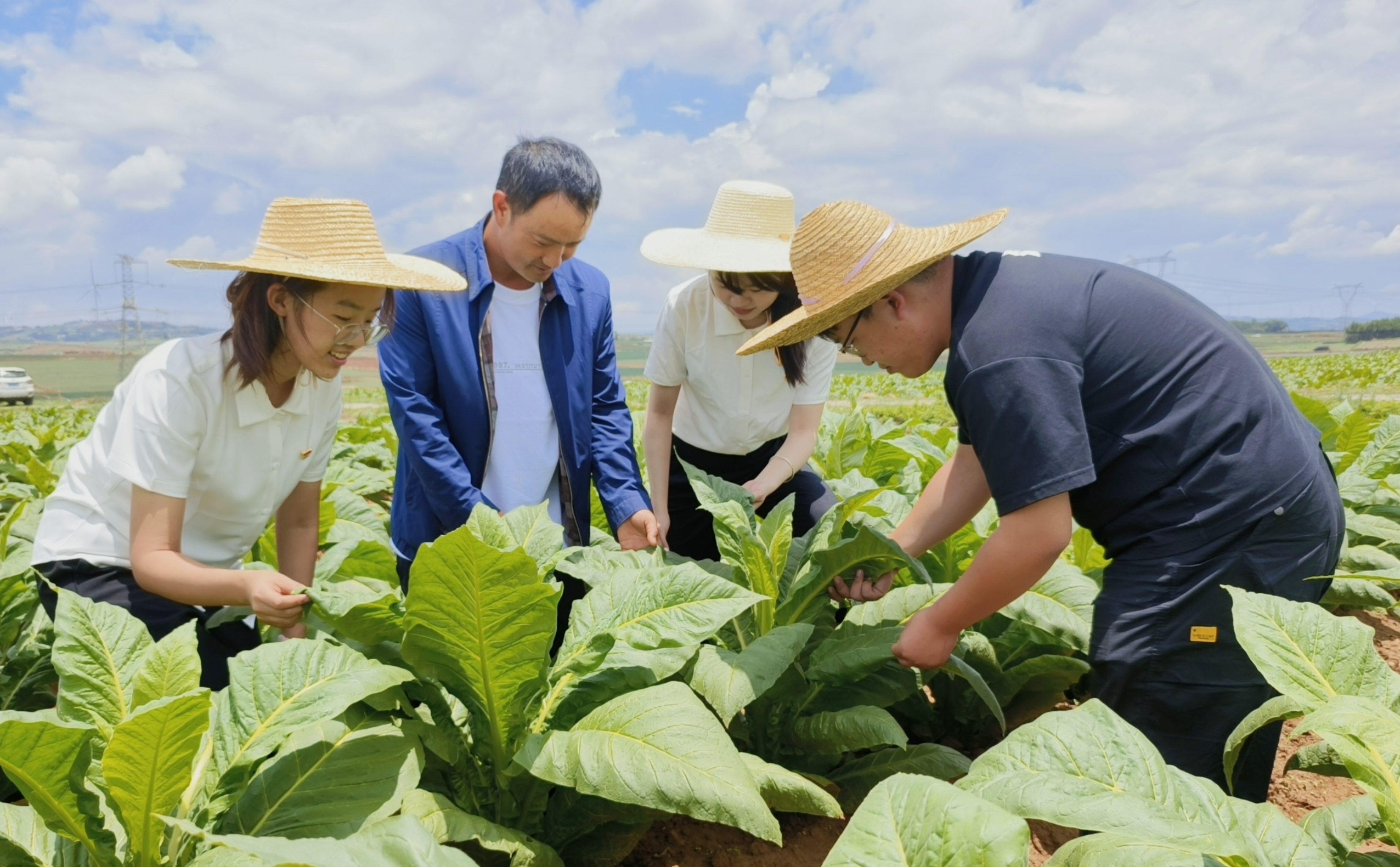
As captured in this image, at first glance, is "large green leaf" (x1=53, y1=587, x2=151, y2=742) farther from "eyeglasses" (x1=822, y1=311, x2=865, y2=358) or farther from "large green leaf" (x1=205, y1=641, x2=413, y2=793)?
"eyeglasses" (x1=822, y1=311, x2=865, y2=358)

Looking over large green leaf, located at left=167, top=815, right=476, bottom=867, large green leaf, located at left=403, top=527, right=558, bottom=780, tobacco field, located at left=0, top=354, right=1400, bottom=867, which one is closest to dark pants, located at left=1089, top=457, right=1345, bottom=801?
tobacco field, located at left=0, top=354, right=1400, bottom=867

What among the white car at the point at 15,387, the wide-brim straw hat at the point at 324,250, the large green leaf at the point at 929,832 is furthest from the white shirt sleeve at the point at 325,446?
the white car at the point at 15,387

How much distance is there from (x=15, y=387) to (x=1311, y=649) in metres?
40.6

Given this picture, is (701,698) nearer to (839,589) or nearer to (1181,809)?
(839,589)

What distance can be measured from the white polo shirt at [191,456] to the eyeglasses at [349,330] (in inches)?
7.0

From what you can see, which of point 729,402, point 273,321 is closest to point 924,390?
point 729,402

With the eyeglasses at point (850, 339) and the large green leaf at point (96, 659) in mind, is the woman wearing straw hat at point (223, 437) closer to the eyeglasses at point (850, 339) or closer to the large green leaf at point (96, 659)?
the large green leaf at point (96, 659)

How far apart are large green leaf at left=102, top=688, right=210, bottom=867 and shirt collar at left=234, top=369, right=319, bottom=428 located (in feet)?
2.66

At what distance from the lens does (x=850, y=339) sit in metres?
2.07

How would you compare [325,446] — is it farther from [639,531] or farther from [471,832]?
[471,832]

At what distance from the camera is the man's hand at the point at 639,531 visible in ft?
9.90

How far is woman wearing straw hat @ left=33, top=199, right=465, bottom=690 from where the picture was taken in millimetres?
1994

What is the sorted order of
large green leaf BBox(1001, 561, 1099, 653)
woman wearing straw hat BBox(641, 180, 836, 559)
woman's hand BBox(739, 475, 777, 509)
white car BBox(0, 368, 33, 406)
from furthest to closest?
1. white car BBox(0, 368, 33, 406)
2. woman's hand BBox(739, 475, 777, 509)
3. woman wearing straw hat BBox(641, 180, 836, 559)
4. large green leaf BBox(1001, 561, 1099, 653)

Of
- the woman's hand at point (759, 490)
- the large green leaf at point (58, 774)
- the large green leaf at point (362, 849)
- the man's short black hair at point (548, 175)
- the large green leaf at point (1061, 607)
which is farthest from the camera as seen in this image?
the woman's hand at point (759, 490)
